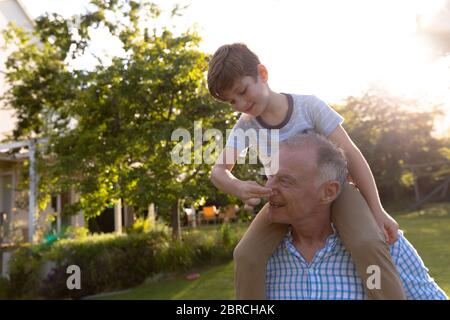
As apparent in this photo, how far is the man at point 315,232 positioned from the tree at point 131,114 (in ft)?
21.8

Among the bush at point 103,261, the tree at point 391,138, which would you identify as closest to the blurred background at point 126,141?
the bush at point 103,261

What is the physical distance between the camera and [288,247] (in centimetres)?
215

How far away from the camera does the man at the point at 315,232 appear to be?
1991 mm

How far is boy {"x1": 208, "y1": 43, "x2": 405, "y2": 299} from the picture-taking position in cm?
189

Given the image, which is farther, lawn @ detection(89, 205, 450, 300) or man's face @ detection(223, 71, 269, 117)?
lawn @ detection(89, 205, 450, 300)

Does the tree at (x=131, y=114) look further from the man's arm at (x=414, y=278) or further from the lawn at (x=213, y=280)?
the man's arm at (x=414, y=278)

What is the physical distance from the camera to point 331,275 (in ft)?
6.67

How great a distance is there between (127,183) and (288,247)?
730 centimetres

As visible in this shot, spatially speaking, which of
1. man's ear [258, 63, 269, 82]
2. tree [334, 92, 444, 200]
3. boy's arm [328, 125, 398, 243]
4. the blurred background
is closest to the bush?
the blurred background

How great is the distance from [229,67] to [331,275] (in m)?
1.06

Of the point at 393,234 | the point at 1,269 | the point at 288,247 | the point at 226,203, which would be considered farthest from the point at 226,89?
the point at 1,269

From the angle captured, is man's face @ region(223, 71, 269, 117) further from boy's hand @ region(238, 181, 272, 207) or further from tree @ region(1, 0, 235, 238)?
tree @ region(1, 0, 235, 238)

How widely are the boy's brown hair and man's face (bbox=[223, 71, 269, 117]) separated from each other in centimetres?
3

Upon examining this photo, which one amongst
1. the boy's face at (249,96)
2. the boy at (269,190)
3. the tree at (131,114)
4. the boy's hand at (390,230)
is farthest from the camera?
the tree at (131,114)
